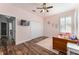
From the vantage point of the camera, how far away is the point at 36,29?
1801 mm

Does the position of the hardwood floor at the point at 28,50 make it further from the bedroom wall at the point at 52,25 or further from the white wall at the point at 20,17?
the bedroom wall at the point at 52,25

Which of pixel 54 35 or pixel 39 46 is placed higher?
pixel 54 35

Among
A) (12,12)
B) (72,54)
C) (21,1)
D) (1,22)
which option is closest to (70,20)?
(72,54)

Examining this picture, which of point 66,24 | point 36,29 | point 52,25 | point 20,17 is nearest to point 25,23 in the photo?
point 20,17

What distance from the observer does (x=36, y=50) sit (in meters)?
1.63

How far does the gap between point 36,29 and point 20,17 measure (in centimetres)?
38

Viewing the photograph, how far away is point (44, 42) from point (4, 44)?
0.71 metres

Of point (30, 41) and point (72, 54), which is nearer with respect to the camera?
point (72, 54)

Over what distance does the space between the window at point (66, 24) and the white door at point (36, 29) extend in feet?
1.27

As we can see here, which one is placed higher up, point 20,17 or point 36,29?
point 20,17

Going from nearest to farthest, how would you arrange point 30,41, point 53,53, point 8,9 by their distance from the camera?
point 8,9
point 53,53
point 30,41

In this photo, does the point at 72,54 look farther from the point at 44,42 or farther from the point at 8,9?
the point at 8,9

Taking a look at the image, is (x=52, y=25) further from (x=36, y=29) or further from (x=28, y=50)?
(x=28, y=50)

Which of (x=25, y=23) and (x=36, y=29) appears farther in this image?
(x=36, y=29)
